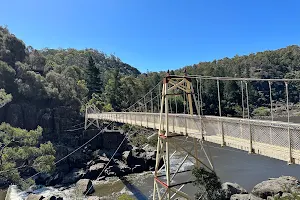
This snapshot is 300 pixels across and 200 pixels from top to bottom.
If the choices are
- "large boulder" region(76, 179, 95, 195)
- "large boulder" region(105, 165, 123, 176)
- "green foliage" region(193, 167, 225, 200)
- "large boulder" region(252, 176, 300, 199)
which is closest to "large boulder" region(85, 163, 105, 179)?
"large boulder" region(105, 165, 123, 176)

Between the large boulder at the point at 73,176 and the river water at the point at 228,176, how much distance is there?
8.15 ft

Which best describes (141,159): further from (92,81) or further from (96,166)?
(92,81)

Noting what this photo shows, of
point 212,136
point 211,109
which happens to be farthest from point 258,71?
point 212,136

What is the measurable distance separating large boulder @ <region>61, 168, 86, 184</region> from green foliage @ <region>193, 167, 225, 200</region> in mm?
14515

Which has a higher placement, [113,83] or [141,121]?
[113,83]

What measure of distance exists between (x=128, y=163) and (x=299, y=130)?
21.2m

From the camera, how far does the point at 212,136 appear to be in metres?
9.95

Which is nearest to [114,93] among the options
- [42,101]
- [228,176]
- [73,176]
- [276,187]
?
[42,101]

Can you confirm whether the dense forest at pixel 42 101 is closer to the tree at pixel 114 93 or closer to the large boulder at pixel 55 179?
the tree at pixel 114 93

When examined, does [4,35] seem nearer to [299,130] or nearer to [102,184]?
[102,184]

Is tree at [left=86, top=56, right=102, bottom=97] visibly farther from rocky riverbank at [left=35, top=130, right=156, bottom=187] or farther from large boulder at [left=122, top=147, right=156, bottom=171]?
large boulder at [left=122, top=147, right=156, bottom=171]

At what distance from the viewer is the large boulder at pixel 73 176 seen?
2384 centimetres

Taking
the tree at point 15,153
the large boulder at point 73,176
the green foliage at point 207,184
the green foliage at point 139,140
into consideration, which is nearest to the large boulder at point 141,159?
the large boulder at point 73,176

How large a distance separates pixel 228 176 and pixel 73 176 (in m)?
13.3
